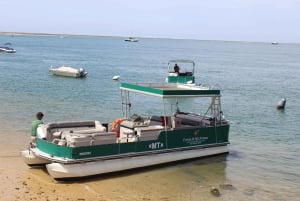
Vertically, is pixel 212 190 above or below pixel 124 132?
below

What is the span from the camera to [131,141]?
1623cm

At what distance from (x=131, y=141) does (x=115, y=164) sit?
42.7 inches

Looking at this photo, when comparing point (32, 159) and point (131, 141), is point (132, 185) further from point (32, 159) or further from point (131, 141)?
point (32, 159)

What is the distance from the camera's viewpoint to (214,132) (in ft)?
62.6

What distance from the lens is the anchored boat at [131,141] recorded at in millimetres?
14750

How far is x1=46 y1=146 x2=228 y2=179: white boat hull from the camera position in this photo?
14500 millimetres

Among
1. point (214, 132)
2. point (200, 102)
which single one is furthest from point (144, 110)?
point (214, 132)

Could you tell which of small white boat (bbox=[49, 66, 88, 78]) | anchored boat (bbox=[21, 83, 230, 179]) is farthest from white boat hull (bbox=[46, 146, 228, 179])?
small white boat (bbox=[49, 66, 88, 78])

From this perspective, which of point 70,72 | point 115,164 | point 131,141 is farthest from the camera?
point 70,72

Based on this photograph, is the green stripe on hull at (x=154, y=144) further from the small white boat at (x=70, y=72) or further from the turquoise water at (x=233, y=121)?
the small white boat at (x=70, y=72)

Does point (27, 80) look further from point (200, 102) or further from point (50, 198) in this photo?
point (50, 198)

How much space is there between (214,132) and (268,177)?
3.08 metres

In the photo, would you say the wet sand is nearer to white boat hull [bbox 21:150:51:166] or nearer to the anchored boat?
white boat hull [bbox 21:150:51:166]

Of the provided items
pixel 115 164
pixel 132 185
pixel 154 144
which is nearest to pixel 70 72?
pixel 154 144
